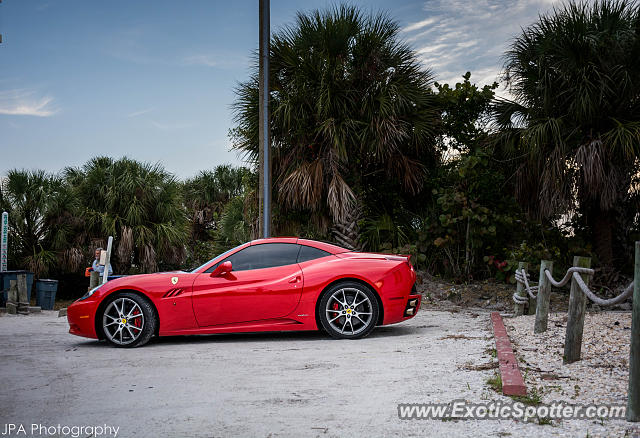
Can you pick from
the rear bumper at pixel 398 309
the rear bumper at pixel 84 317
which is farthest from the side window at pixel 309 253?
the rear bumper at pixel 84 317

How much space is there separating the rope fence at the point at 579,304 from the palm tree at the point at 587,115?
394 centimetres

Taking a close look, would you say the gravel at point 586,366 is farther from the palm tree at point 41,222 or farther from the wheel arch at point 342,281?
the palm tree at point 41,222

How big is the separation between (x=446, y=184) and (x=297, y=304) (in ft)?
28.1

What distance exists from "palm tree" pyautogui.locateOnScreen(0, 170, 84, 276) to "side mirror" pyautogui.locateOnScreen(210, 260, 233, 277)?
17.0m

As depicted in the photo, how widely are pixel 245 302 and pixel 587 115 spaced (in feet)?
29.6

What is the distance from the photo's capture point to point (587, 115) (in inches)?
533

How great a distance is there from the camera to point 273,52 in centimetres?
1578

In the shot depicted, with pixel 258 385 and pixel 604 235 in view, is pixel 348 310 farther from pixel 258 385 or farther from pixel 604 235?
pixel 604 235

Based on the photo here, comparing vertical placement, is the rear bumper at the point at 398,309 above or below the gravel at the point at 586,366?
above

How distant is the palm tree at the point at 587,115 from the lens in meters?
13.2

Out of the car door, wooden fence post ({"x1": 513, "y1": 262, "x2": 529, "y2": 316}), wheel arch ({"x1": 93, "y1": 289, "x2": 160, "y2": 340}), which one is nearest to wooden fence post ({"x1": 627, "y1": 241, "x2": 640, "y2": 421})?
the car door

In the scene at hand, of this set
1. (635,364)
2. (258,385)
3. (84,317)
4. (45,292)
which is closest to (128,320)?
(84,317)

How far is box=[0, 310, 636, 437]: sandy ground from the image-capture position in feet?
13.6

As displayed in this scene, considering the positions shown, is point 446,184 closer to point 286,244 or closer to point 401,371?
point 286,244
